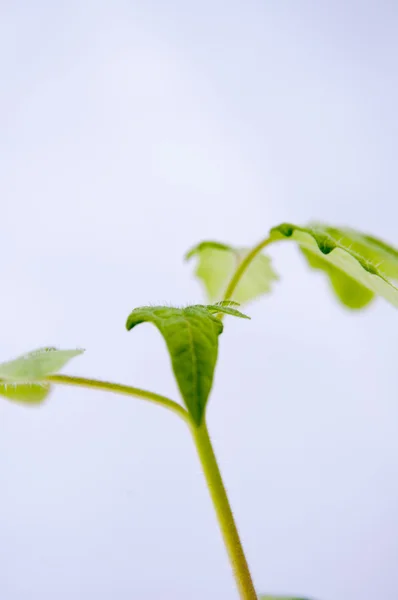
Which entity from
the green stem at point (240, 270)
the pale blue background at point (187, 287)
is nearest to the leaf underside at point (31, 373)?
the green stem at point (240, 270)

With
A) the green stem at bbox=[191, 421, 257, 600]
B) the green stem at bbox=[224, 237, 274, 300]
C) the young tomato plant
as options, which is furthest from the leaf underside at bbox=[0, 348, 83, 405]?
the green stem at bbox=[224, 237, 274, 300]

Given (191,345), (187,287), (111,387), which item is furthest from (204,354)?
(187,287)

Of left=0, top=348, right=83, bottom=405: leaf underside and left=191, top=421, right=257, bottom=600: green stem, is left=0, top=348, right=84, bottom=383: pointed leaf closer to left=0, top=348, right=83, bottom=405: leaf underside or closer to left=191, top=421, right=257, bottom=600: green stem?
left=0, top=348, right=83, bottom=405: leaf underside

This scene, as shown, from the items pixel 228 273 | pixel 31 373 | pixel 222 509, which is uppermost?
pixel 228 273

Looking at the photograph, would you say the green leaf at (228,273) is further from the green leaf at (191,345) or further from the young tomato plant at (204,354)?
the green leaf at (191,345)

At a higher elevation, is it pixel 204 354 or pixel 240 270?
pixel 240 270

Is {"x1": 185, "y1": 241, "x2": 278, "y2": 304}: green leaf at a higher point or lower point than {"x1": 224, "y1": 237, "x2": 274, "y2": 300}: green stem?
higher

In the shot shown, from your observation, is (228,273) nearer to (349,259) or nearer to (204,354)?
(349,259)
